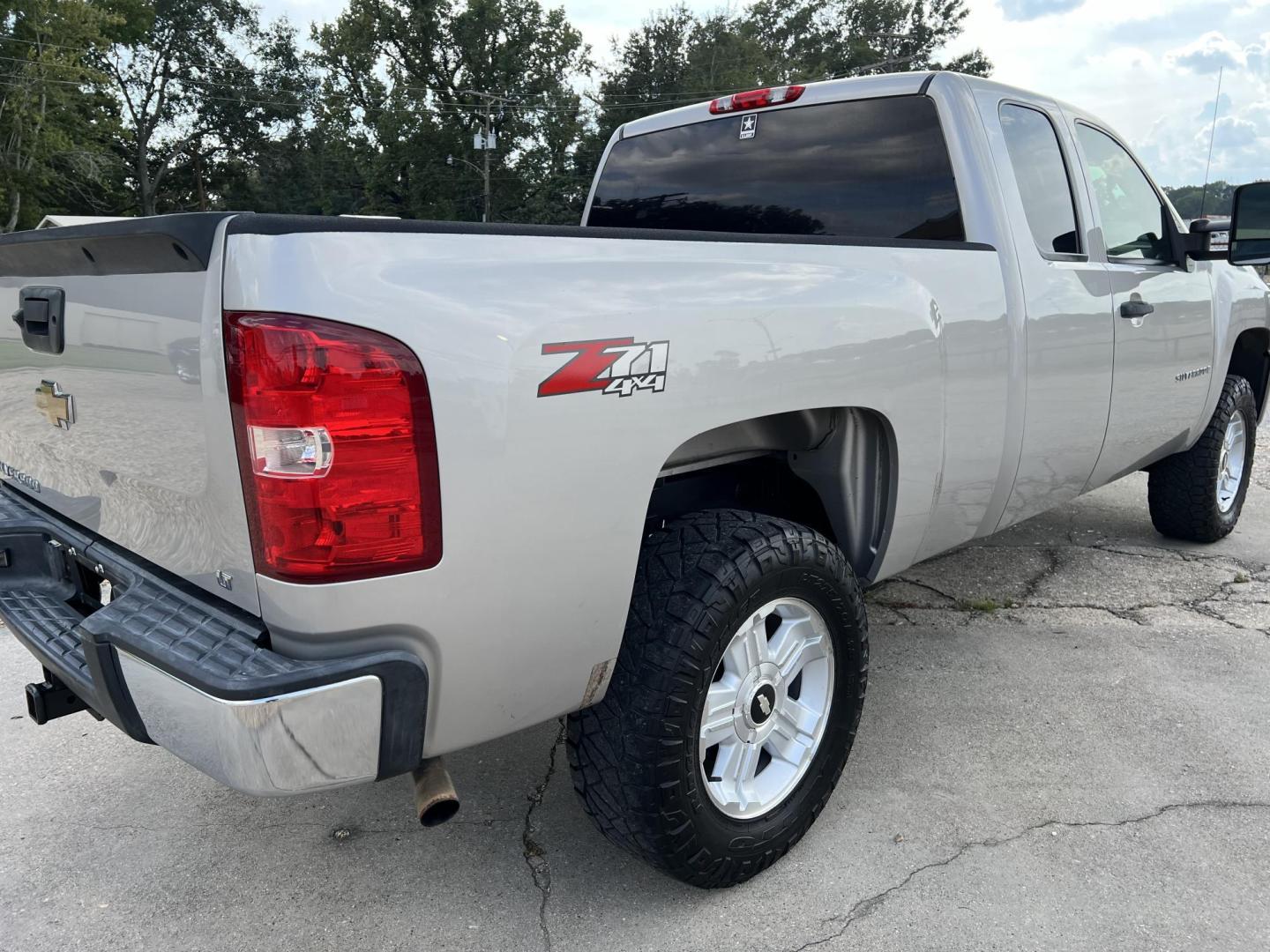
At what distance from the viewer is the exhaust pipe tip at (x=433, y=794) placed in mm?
1923

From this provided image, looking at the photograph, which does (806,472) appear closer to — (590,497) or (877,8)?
(590,497)

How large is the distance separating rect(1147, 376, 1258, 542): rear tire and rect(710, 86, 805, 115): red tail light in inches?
108

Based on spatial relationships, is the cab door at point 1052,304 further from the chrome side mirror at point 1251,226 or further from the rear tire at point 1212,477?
the rear tire at point 1212,477

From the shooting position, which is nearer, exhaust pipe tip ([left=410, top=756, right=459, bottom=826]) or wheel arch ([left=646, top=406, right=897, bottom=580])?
exhaust pipe tip ([left=410, top=756, right=459, bottom=826])

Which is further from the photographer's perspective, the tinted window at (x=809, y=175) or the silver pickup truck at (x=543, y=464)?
the tinted window at (x=809, y=175)

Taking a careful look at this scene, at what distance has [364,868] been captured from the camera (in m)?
2.53

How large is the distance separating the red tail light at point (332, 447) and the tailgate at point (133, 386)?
0.08m

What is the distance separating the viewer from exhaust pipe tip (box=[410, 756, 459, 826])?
1.92 metres

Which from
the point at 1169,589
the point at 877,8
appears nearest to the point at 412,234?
Result: the point at 1169,589

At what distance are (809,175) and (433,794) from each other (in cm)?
248

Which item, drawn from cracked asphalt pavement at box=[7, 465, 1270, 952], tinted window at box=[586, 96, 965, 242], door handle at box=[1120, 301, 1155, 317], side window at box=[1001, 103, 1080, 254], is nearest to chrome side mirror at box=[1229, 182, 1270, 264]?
door handle at box=[1120, 301, 1155, 317]

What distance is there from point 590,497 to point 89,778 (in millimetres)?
2056

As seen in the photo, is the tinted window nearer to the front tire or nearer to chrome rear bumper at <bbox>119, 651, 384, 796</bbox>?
the front tire

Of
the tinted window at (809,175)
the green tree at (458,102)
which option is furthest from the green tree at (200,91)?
the tinted window at (809,175)
